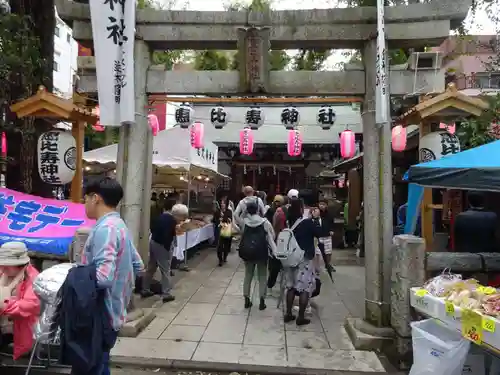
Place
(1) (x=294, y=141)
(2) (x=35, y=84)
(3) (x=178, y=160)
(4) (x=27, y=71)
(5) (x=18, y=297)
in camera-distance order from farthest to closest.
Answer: (1) (x=294, y=141) → (3) (x=178, y=160) → (2) (x=35, y=84) → (4) (x=27, y=71) → (5) (x=18, y=297)

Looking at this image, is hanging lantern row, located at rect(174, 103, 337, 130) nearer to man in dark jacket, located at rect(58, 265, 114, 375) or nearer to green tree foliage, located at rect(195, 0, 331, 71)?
green tree foliage, located at rect(195, 0, 331, 71)

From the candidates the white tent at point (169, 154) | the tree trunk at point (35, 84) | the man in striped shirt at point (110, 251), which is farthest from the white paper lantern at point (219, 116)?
the man in striped shirt at point (110, 251)

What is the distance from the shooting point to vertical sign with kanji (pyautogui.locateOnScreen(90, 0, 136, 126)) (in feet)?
20.0

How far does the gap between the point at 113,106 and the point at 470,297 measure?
Result: 554 centimetres

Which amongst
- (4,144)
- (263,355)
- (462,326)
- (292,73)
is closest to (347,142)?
(292,73)

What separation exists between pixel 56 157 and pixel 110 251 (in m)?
4.53

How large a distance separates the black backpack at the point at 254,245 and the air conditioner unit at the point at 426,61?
3781 millimetres

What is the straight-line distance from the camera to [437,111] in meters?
6.36

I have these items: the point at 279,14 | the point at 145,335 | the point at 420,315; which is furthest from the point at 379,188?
the point at 145,335

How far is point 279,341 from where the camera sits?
19.7 feet

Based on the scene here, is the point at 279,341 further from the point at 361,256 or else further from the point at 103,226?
the point at 361,256

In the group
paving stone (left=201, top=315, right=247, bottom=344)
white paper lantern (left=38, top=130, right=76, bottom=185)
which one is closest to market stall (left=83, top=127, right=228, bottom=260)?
paving stone (left=201, top=315, right=247, bottom=344)

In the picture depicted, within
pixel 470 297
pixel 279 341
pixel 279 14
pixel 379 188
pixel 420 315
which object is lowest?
pixel 279 341

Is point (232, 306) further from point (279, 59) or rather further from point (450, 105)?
point (279, 59)
